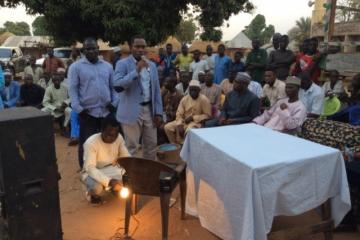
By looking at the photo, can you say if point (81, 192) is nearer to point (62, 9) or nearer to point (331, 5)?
point (331, 5)

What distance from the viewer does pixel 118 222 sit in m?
4.21

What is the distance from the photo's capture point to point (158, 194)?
363 centimetres

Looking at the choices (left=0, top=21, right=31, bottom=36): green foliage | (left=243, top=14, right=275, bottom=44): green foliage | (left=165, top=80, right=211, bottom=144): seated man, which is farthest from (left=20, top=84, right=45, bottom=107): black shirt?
(left=0, top=21, right=31, bottom=36): green foliage

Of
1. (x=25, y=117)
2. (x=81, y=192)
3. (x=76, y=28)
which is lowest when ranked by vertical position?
(x=81, y=192)

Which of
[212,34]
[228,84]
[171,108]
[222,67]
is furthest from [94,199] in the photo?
[212,34]

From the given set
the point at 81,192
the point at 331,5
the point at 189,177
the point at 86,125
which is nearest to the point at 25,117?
the point at 189,177

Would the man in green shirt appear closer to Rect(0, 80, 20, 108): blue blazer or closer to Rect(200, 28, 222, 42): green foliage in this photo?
Rect(200, 28, 222, 42): green foliage

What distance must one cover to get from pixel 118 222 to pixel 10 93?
18.5 feet

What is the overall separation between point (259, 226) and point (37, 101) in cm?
734

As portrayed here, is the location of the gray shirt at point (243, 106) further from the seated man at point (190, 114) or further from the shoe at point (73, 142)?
Result: the shoe at point (73, 142)

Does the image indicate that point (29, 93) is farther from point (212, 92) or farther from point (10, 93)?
point (212, 92)

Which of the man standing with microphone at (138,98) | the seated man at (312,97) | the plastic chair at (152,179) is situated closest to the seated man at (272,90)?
the seated man at (312,97)

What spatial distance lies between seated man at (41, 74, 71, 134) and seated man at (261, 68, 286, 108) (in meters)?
4.51

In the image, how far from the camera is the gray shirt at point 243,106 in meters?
5.54
